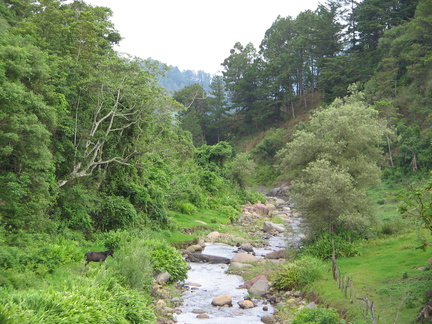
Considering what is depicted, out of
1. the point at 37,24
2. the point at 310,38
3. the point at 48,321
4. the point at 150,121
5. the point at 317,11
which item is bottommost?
the point at 48,321

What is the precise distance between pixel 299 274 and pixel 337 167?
6.61 meters

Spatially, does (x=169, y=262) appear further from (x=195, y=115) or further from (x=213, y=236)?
(x=195, y=115)

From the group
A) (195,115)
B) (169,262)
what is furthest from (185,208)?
(195,115)

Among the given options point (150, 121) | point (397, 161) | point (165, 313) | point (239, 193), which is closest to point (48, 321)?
point (165, 313)

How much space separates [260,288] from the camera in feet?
58.0

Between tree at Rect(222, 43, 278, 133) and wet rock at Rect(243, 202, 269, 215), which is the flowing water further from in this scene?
tree at Rect(222, 43, 278, 133)

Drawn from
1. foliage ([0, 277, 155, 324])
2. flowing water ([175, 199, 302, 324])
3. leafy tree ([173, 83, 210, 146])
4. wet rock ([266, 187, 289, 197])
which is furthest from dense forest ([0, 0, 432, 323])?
leafy tree ([173, 83, 210, 146])

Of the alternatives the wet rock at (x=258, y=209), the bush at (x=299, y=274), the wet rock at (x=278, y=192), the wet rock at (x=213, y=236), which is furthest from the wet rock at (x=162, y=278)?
the wet rock at (x=278, y=192)

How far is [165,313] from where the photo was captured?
47.6ft

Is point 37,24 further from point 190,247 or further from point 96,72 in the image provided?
point 190,247

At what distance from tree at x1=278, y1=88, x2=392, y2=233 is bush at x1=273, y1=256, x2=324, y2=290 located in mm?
3339

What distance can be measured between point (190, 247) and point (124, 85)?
11.8 m

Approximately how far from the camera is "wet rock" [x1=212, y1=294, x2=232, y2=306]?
16045mm

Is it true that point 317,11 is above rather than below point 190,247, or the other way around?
above
